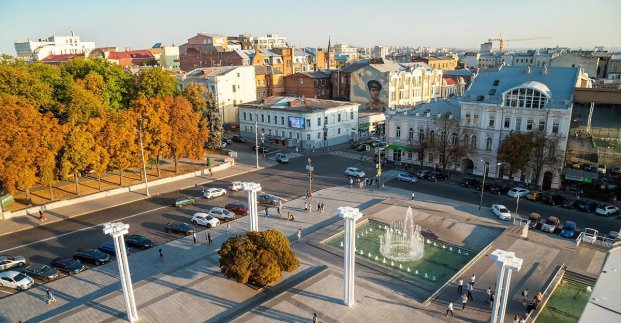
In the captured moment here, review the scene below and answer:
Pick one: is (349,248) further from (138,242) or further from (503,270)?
(138,242)

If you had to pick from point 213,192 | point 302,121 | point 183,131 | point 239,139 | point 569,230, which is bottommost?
point 569,230

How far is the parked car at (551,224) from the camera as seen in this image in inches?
1499

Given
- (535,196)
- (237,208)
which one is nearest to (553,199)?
(535,196)

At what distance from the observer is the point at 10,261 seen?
3212cm

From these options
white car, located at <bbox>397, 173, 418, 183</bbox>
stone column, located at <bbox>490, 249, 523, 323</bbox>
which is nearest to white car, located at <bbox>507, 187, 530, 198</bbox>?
white car, located at <bbox>397, 173, 418, 183</bbox>

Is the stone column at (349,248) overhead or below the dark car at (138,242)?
overhead

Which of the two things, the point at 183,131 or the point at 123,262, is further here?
the point at 183,131

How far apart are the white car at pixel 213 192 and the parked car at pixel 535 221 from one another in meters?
34.4

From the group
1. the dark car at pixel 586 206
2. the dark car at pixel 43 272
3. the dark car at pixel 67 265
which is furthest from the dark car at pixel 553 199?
the dark car at pixel 43 272

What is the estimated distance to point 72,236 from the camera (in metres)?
38.0

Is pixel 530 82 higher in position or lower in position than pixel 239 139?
higher

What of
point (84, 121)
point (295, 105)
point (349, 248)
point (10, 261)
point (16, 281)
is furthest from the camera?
point (295, 105)

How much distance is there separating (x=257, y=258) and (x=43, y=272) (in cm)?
1762

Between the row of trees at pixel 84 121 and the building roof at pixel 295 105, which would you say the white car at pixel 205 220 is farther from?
the building roof at pixel 295 105
